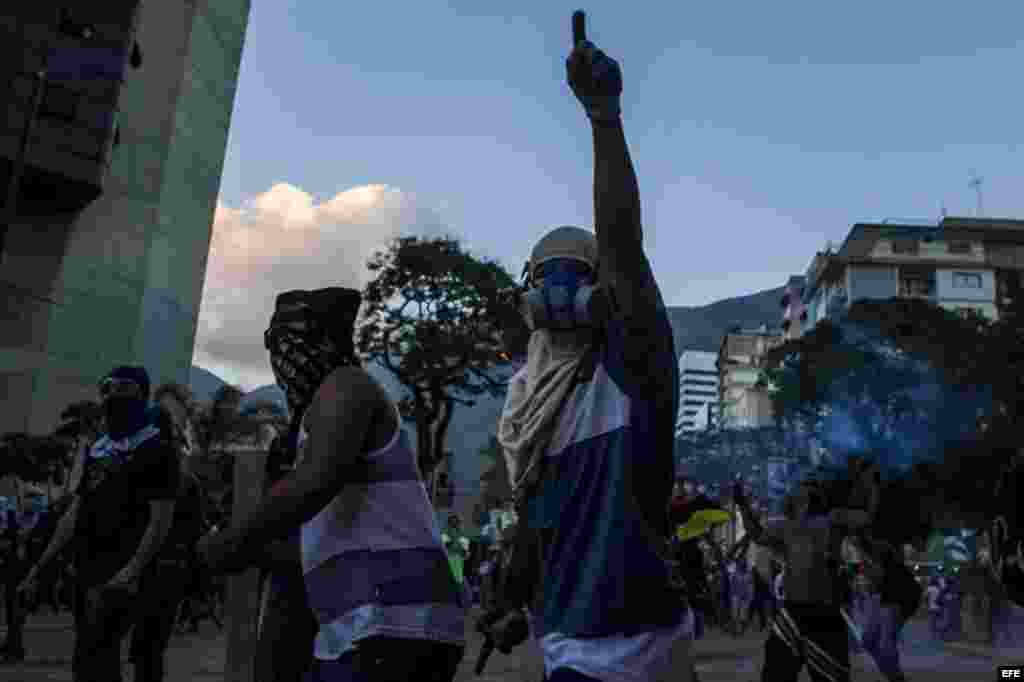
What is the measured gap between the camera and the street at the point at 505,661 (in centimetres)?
943

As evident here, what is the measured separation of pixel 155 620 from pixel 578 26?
12.4 feet

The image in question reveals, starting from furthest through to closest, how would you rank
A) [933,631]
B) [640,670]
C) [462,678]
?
[933,631] → [462,678] → [640,670]

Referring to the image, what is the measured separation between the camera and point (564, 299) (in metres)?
2.47

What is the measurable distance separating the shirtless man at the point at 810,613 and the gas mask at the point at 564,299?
4.52 metres

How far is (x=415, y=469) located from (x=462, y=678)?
7323 mm

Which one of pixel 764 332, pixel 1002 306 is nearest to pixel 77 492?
pixel 1002 306

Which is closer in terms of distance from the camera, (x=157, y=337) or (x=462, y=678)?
(x=462, y=678)

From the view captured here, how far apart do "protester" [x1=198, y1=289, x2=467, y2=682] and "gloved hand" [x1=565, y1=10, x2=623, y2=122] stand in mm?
842

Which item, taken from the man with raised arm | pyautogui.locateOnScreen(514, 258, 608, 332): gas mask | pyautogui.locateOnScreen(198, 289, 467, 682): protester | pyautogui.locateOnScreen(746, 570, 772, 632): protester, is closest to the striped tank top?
pyautogui.locateOnScreen(198, 289, 467, 682): protester

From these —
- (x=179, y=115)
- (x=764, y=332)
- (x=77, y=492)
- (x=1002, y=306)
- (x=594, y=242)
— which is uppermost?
(x=764, y=332)

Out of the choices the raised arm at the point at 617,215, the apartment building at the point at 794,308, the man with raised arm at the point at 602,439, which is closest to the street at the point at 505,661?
the man with raised arm at the point at 602,439

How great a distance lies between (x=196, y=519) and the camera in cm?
594

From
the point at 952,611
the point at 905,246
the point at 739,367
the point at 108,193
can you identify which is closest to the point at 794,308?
the point at 905,246

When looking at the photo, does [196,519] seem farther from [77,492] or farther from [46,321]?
[46,321]
